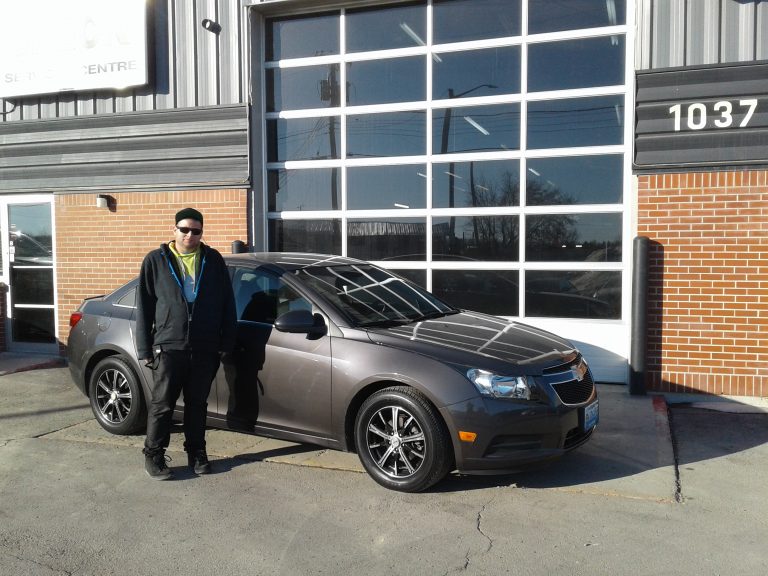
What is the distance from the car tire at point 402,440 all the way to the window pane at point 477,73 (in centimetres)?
486

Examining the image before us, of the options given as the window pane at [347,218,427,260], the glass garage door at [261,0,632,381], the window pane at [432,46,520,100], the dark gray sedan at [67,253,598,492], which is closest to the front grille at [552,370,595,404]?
the dark gray sedan at [67,253,598,492]

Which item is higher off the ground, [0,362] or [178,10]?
[178,10]

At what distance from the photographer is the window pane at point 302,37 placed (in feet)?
29.1

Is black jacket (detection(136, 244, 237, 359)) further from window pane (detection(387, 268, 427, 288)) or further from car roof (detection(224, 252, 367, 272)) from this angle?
window pane (detection(387, 268, 427, 288))

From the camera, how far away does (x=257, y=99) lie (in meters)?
8.98

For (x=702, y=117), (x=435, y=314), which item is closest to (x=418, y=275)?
(x=435, y=314)

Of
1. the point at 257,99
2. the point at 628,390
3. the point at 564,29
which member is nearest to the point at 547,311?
the point at 628,390

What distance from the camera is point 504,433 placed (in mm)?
4324

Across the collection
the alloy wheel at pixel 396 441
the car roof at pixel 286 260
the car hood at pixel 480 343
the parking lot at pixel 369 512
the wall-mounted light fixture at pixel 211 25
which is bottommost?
the parking lot at pixel 369 512

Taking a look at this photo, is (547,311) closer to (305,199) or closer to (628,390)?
(628,390)

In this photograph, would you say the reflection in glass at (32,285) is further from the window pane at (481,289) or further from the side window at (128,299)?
the window pane at (481,289)

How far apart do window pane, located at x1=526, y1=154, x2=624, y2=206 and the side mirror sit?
13.0 ft

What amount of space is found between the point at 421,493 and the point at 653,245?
13.6 ft

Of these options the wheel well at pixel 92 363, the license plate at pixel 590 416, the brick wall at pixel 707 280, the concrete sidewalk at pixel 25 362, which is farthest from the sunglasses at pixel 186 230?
the concrete sidewalk at pixel 25 362
